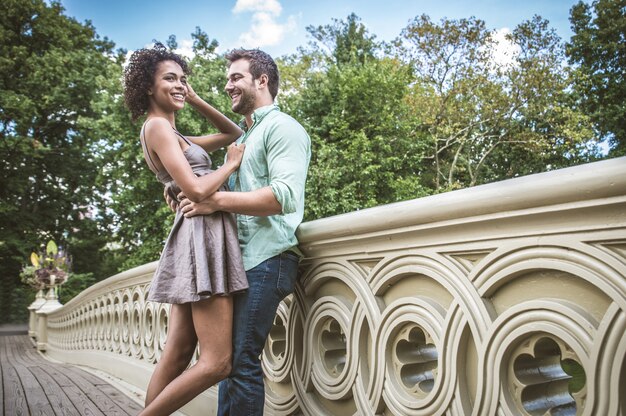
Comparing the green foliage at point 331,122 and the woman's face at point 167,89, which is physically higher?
the green foliage at point 331,122

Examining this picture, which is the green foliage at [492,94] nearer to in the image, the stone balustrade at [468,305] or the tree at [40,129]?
the tree at [40,129]

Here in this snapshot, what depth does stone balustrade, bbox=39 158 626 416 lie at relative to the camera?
3.97ft

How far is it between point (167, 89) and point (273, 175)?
0.72 m

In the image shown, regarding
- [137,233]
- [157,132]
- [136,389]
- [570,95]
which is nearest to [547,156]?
[570,95]

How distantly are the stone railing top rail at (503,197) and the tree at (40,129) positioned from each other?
21.2 metres

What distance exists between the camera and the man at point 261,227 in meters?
1.96

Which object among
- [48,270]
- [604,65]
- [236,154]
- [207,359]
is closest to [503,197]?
[236,154]

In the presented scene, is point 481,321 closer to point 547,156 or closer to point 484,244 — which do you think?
point 484,244

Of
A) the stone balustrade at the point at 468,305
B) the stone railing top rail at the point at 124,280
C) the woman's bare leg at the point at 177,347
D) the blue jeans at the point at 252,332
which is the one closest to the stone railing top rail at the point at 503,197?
the stone balustrade at the point at 468,305

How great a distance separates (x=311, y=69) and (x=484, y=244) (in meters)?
23.8

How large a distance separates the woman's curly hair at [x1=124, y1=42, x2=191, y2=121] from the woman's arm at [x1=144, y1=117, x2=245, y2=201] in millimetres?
271

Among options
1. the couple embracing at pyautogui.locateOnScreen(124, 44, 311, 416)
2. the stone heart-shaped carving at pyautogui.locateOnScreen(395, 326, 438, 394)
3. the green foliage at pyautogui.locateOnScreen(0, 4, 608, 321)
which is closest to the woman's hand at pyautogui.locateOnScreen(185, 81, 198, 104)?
the couple embracing at pyautogui.locateOnScreen(124, 44, 311, 416)

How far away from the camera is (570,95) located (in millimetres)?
19922

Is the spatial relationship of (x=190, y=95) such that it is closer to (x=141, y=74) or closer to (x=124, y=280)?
(x=141, y=74)
